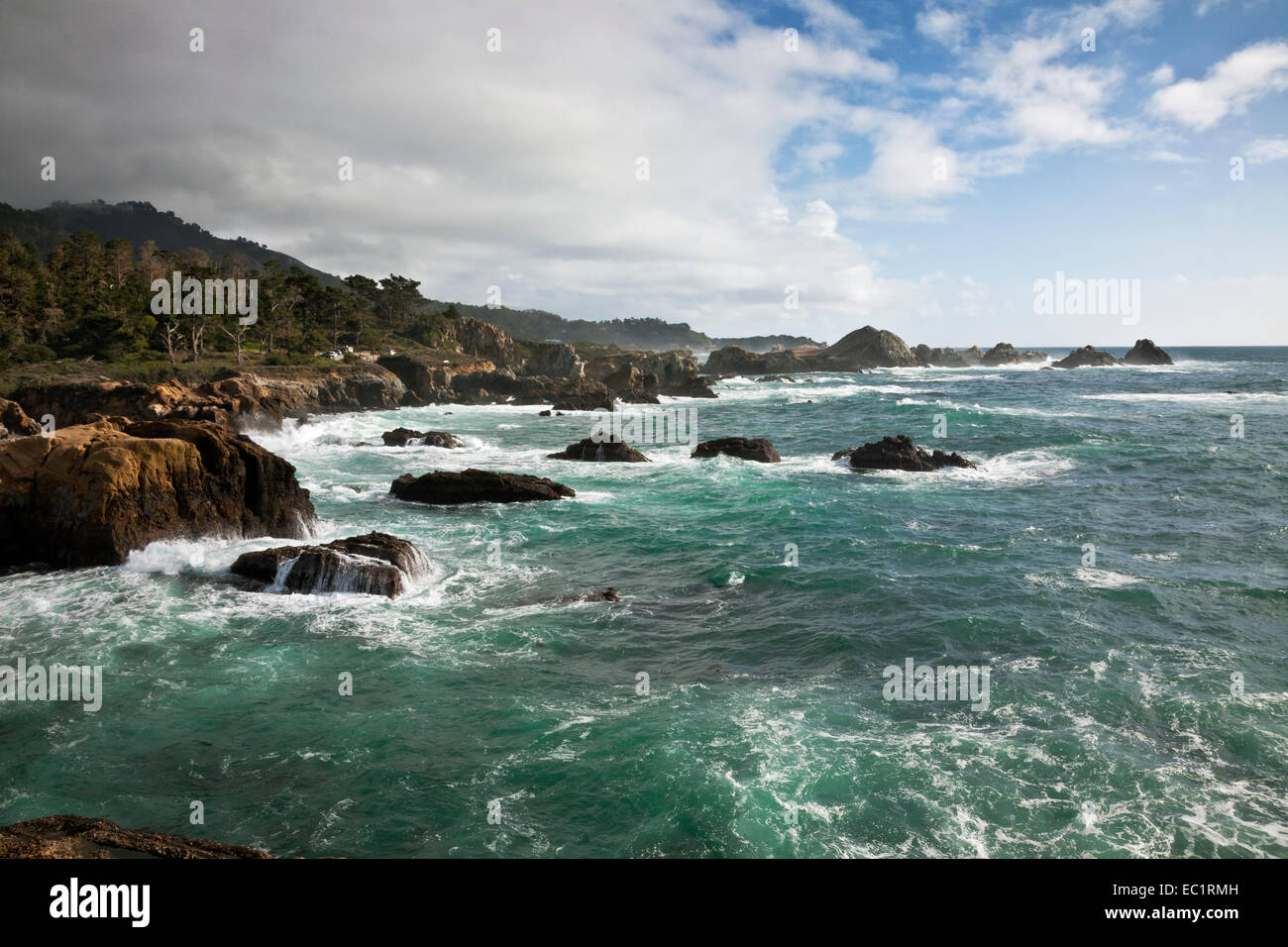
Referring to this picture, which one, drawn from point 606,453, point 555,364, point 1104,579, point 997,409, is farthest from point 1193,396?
point 555,364

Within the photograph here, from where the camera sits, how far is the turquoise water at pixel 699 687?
10484mm

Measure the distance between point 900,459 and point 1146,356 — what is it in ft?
478

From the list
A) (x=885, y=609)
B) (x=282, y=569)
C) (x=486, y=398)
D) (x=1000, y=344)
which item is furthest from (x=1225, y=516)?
(x=1000, y=344)

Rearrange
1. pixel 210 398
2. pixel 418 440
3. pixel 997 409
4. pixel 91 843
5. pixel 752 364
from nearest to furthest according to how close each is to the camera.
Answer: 1. pixel 91 843
2. pixel 210 398
3. pixel 418 440
4. pixel 997 409
5. pixel 752 364

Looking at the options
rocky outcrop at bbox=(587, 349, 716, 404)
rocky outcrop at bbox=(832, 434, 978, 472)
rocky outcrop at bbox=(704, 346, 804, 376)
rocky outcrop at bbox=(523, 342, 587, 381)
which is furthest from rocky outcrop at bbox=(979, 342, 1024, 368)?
rocky outcrop at bbox=(832, 434, 978, 472)

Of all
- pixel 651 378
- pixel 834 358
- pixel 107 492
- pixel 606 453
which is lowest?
pixel 107 492

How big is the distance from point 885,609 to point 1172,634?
6.59m

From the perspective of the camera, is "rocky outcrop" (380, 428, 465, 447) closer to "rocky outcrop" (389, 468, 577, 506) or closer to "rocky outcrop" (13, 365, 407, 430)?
"rocky outcrop" (13, 365, 407, 430)

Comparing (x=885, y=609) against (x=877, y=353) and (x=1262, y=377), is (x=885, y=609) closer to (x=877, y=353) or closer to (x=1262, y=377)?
(x=1262, y=377)

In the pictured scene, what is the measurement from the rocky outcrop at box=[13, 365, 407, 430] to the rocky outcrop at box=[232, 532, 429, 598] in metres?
25.3

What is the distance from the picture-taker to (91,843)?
7.14 metres

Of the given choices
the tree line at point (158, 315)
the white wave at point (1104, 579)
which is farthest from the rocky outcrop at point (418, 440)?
the white wave at point (1104, 579)

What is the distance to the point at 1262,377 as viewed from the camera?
314 ft

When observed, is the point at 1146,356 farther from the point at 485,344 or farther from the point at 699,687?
the point at 699,687
